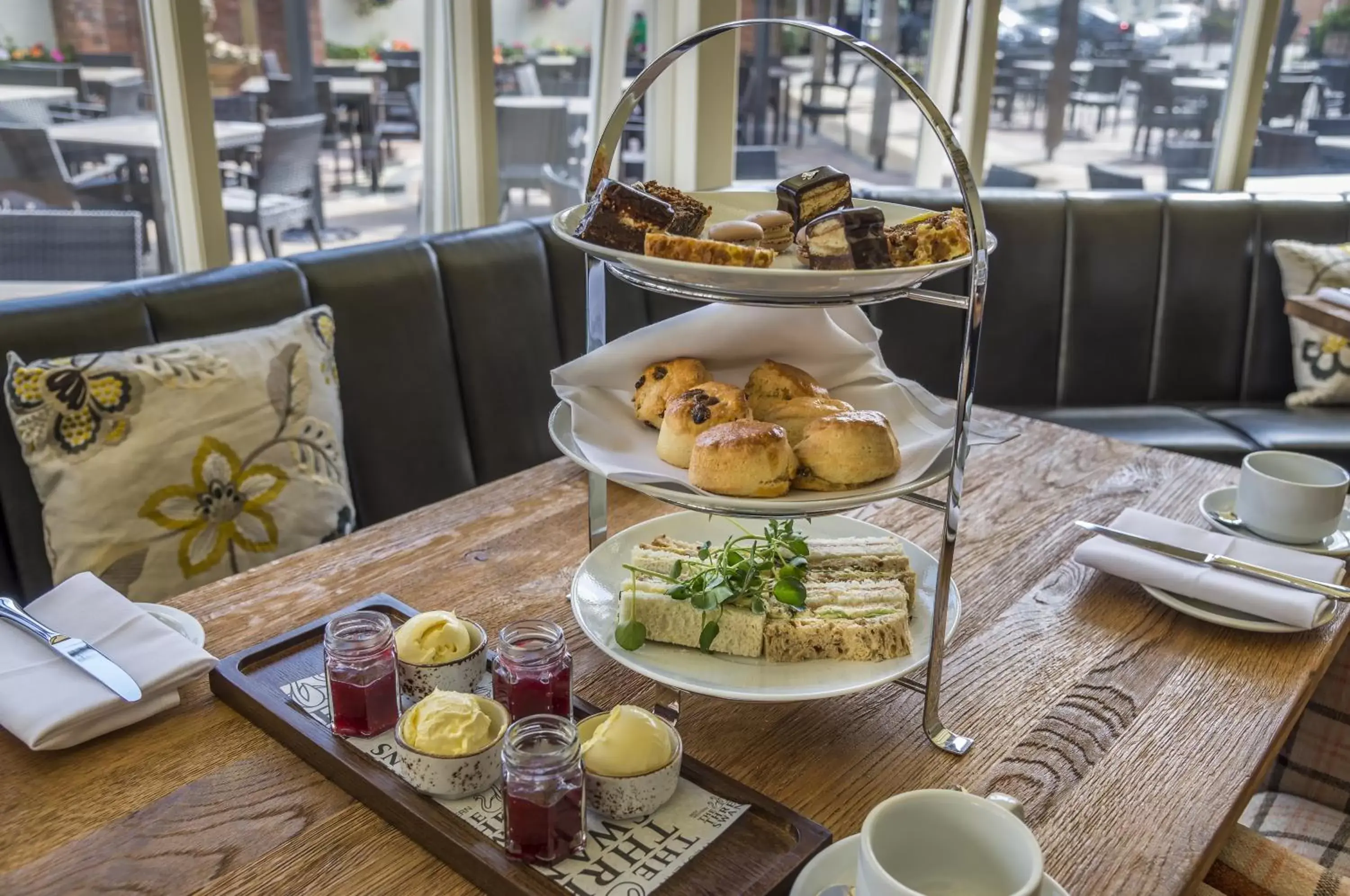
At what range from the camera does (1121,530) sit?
1295mm

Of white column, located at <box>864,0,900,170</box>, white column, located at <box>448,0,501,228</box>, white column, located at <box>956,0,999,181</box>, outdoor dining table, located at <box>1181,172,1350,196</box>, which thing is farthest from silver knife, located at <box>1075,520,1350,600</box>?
outdoor dining table, located at <box>1181,172,1350,196</box>

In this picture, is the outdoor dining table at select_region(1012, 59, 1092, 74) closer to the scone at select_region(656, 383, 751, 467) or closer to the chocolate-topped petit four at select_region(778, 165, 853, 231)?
the chocolate-topped petit four at select_region(778, 165, 853, 231)

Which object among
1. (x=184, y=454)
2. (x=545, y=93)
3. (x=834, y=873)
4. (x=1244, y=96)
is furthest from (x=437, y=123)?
(x=1244, y=96)

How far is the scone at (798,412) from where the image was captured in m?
0.94

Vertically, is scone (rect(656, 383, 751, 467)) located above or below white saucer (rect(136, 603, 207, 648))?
above

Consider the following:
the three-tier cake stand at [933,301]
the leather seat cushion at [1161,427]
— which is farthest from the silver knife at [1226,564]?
the leather seat cushion at [1161,427]

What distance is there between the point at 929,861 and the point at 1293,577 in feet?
2.27

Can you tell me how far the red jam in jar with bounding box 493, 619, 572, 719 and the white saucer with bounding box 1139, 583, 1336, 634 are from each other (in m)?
0.68

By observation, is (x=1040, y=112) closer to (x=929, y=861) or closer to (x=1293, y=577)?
(x=1293, y=577)

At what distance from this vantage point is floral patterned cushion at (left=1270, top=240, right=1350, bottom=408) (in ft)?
8.97

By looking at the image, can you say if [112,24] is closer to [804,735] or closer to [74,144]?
[74,144]

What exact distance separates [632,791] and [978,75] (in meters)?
3.00

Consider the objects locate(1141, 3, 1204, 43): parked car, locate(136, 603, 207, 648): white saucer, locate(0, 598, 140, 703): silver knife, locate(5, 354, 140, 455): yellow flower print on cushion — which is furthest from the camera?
locate(1141, 3, 1204, 43): parked car

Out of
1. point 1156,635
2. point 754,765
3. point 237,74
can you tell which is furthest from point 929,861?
point 237,74
